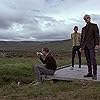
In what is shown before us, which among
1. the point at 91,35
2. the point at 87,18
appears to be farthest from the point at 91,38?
the point at 87,18

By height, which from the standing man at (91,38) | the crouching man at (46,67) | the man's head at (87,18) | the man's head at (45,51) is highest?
the man's head at (87,18)

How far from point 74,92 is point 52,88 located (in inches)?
30.0

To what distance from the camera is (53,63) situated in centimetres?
884

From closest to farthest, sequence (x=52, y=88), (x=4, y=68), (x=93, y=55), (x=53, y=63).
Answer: (x=52, y=88)
(x=93, y=55)
(x=53, y=63)
(x=4, y=68)

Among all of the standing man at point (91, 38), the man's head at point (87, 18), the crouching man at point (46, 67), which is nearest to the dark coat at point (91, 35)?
the standing man at point (91, 38)

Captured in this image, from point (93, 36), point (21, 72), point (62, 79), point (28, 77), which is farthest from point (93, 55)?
point (21, 72)

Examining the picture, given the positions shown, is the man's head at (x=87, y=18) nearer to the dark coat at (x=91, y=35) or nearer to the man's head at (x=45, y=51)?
the dark coat at (x=91, y=35)

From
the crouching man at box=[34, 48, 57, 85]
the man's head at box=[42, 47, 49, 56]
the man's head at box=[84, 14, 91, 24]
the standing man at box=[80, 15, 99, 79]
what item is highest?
the man's head at box=[84, 14, 91, 24]

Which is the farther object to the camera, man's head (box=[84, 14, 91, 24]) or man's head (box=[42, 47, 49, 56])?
man's head (box=[42, 47, 49, 56])

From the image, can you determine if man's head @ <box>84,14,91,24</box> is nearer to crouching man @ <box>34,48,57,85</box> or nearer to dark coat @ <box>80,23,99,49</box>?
dark coat @ <box>80,23,99,49</box>

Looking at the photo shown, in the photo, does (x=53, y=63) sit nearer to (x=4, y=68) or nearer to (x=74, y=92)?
(x=74, y=92)

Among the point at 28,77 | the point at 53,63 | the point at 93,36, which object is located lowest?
the point at 28,77

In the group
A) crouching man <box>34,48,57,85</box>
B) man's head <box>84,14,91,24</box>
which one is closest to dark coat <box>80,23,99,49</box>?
man's head <box>84,14,91,24</box>

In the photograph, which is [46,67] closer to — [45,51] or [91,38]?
[45,51]
